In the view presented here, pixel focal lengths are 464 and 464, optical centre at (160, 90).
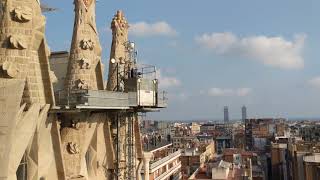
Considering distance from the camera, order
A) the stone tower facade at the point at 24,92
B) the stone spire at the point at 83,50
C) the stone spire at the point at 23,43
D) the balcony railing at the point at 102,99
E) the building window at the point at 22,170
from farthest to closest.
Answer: the stone spire at the point at 83,50
the balcony railing at the point at 102,99
the building window at the point at 22,170
the stone spire at the point at 23,43
the stone tower facade at the point at 24,92

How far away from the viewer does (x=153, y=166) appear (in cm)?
4672

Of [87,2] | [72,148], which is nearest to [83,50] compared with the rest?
[87,2]

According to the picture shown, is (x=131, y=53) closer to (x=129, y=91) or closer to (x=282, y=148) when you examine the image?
(x=129, y=91)

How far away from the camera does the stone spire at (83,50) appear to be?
17.4 meters

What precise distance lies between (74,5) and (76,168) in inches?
246

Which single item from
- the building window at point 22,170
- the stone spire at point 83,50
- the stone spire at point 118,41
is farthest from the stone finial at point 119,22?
the building window at point 22,170

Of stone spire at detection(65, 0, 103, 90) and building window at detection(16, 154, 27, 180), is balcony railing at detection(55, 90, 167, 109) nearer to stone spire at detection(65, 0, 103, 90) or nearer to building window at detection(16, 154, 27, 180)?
stone spire at detection(65, 0, 103, 90)

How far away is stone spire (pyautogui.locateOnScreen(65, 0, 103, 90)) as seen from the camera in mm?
17438

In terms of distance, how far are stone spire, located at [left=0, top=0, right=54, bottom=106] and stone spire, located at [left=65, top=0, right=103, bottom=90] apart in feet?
10.8

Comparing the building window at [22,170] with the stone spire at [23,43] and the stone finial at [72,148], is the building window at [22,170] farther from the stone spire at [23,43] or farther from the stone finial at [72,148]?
the stone finial at [72,148]

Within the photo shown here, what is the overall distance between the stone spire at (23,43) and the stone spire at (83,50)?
3.28 meters


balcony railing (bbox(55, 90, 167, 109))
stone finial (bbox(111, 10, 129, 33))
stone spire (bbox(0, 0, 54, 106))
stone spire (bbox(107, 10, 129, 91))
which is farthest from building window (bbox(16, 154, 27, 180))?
stone finial (bbox(111, 10, 129, 33))

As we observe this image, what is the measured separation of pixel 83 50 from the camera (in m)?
17.6

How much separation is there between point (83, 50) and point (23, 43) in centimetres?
429
